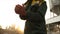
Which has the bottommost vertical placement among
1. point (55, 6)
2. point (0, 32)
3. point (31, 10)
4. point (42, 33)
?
point (0, 32)

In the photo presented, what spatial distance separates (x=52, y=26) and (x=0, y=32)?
119 centimetres

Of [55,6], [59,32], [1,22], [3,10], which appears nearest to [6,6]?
[3,10]

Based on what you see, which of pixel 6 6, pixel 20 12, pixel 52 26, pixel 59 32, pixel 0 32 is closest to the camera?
pixel 20 12

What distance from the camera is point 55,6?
6.93ft

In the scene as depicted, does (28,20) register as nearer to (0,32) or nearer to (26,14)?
(26,14)

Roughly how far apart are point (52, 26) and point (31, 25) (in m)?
1.54

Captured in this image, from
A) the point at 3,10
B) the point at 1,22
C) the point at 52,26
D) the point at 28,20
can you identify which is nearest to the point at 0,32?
the point at 1,22

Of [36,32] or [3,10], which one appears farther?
[3,10]

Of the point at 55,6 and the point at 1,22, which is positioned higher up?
the point at 55,6

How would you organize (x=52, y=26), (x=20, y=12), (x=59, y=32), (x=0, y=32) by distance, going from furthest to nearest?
(x=0, y=32), (x=52, y=26), (x=59, y=32), (x=20, y=12)

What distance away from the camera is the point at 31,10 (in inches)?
23.2

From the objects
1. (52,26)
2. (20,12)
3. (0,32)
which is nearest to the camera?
(20,12)

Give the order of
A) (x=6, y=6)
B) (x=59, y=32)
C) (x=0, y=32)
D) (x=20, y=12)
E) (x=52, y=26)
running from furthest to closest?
(x=6, y=6)
(x=0, y=32)
(x=52, y=26)
(x=59, y=32)
(x=20, y=12)

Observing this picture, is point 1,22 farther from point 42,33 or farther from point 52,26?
point 42,33
